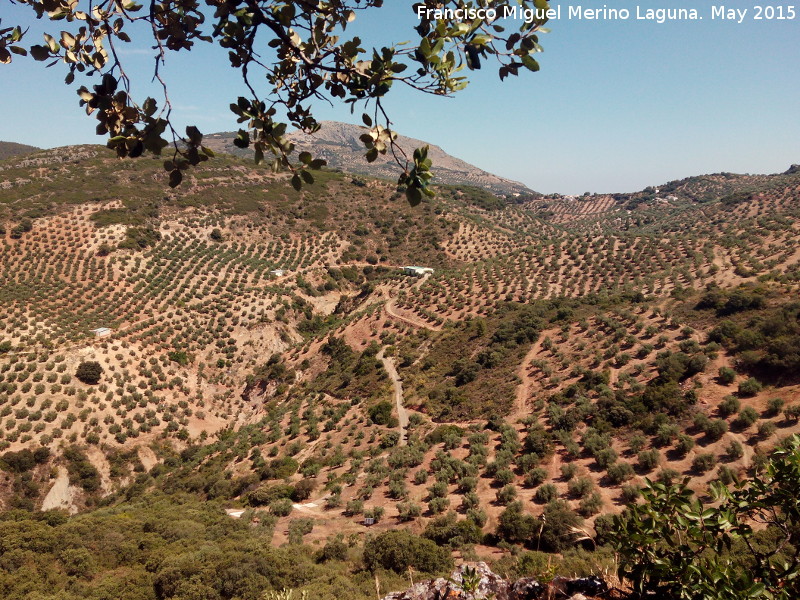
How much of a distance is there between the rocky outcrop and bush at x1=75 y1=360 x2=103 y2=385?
33.6 metres

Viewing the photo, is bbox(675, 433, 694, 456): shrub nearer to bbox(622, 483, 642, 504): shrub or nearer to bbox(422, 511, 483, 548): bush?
bbox(622, 483, 642, 504): shrub

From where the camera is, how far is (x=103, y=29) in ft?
9.86

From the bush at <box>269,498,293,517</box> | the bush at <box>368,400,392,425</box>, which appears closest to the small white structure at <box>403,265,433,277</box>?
the bush at <box>368,400,392,425</box>

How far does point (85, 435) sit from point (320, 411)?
15673 mm

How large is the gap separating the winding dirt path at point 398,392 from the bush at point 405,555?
434 inches

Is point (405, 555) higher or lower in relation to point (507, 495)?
higher

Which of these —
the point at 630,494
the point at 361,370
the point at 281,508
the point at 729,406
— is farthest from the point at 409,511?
the point at 361,370

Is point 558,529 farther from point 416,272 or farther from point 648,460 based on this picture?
point 416,272

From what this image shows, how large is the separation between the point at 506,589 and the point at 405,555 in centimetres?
706

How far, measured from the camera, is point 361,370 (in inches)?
1331

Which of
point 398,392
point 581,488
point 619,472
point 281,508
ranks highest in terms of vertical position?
point 619,472

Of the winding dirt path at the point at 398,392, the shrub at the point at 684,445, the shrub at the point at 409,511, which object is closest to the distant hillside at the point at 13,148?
the winding dirt path at the point at 398,392

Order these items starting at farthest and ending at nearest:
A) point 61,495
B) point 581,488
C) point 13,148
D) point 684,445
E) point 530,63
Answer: point 13,148 < point 61,495 < point 684,445 < point 581,488 < point 530,63

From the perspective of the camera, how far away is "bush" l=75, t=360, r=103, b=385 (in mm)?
30188
